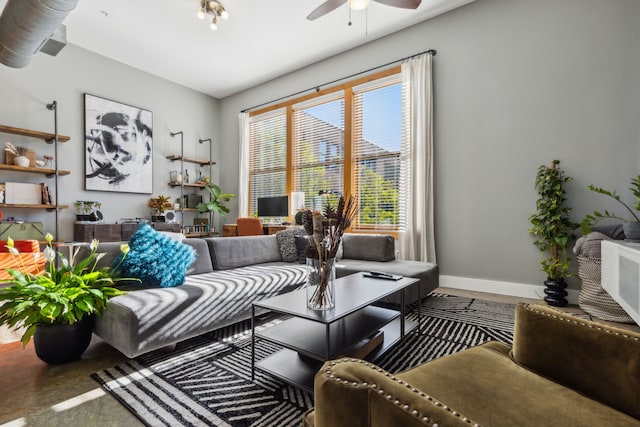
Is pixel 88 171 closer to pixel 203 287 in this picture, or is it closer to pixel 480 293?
pixel 203 287

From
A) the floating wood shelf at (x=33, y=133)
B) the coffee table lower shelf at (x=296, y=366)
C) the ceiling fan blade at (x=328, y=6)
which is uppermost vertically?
the ceiling fan blade at (x=328, y=6)

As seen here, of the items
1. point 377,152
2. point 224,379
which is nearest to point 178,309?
point 224,379

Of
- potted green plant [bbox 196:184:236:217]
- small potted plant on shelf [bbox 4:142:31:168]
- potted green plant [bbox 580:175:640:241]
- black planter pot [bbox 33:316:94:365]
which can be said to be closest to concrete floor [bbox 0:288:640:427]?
black planter pot [bbox 33:316:94:365]

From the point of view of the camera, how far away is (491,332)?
2229mm

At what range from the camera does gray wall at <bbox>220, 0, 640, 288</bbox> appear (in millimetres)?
2840

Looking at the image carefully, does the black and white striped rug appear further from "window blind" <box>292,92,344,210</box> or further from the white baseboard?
"window blind" <box>292,92,344,210</box>

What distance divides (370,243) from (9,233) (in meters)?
4.32

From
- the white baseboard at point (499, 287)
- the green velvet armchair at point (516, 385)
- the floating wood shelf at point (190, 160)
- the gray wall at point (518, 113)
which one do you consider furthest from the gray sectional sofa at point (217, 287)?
the floating wood shelf at point (190, 160)

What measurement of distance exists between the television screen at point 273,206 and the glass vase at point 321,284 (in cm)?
354

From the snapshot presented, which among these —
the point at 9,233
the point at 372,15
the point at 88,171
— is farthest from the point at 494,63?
the point at 9,233

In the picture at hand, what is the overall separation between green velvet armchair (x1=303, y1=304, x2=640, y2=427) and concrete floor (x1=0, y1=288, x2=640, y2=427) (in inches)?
43.7

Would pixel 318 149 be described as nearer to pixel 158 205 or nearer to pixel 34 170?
pixel 158 205

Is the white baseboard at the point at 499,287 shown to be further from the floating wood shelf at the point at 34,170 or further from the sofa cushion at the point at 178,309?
the floating wood shelf at the point at 34,170

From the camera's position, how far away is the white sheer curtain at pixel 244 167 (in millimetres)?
5938
